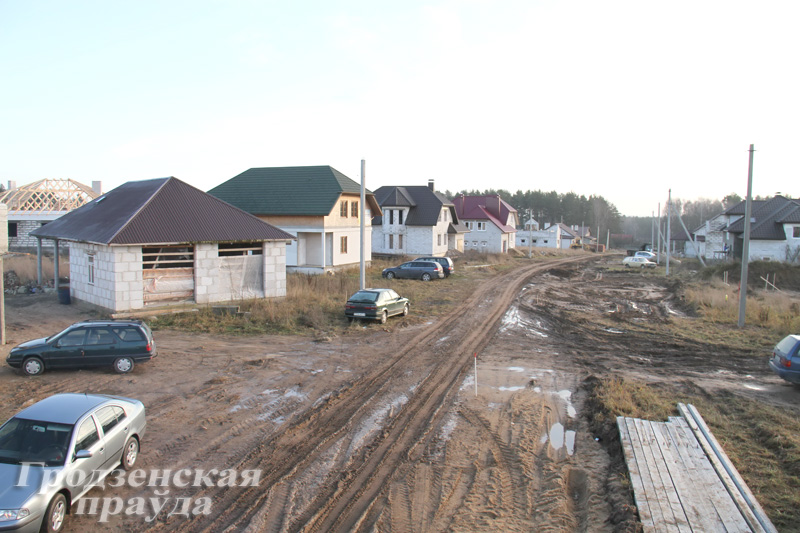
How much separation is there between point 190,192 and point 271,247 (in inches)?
191

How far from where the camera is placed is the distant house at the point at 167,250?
21.6m

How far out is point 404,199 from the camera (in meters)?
52.5

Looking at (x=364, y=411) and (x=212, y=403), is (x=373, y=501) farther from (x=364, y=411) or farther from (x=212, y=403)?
(x=212, y=403)

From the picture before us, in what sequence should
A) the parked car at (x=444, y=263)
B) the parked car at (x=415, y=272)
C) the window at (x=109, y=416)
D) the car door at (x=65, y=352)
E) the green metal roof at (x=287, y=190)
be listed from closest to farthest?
1. the window at (x=109, y=416)
2. the car door at (x=65, y=352)
3. the green metal roof at (x=287, y=190)
4. the parked car at (x=415, y=272)
5. the parked car at (x=444, y=263)

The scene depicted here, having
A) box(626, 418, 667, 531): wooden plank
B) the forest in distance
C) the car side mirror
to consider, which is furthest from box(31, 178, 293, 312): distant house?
the forest in distance

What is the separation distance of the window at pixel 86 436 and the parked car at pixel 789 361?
631 inches

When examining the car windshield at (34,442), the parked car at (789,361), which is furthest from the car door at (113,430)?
the parked car at (789,361)

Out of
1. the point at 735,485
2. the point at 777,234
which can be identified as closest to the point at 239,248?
the point at 735,485

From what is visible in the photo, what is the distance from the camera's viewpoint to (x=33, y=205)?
52.9 m

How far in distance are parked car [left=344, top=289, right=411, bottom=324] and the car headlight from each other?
15.7 m

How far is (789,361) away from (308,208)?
2859 cm

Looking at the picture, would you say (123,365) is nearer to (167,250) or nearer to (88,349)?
(88,349)

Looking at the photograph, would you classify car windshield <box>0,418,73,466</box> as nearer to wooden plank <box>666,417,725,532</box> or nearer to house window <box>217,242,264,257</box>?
wooden plank <box>666,417,725,532</box>

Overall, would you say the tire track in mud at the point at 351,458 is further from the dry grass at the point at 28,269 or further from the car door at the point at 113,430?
the dry grass at the point at 28,269
